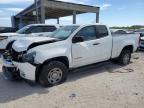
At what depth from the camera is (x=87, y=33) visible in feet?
21.1

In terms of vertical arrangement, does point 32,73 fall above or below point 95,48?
below

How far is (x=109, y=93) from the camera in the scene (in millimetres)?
4883

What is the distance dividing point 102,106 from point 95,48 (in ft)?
8.63

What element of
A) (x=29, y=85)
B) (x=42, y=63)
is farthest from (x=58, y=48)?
(x=29, y=85)

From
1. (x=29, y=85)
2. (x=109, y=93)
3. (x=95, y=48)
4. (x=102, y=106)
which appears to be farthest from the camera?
(x=95, y=48)

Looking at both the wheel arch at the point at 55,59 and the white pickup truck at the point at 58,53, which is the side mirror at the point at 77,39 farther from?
the wheel arch at the point at 55,59

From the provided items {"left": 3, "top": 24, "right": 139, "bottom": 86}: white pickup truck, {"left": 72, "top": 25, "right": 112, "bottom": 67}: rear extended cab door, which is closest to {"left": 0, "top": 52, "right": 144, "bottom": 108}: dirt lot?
{"left": 3, "top": 24, "right": 139, "bottom": 86}: white pickup truck

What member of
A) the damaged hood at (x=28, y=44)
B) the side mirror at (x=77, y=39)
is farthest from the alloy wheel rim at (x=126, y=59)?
the damaged hood at (x=28, y=44)

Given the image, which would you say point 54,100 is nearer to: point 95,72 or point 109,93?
point 109,93

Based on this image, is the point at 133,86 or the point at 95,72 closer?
the point at 133,86

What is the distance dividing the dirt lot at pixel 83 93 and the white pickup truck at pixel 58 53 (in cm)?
37

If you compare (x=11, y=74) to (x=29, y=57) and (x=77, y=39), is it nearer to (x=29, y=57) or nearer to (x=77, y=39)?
(x=29, y=57)

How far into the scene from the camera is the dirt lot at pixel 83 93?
169 inches

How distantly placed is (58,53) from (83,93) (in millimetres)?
1305
